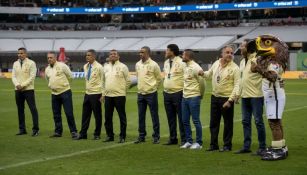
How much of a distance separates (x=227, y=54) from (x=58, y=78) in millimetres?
4857

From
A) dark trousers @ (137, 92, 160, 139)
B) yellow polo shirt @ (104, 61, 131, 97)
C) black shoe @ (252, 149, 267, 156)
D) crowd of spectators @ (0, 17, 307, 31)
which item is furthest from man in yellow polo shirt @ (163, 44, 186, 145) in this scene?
crowd of spectators @ (0, 17, 307, 31)

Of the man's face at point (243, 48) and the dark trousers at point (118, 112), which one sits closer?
the man's face at point (243, 48)

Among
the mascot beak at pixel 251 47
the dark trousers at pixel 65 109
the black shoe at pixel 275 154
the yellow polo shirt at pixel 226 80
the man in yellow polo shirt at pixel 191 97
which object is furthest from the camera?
the dark trousers at pixel 65 109

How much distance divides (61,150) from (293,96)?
61.1ft

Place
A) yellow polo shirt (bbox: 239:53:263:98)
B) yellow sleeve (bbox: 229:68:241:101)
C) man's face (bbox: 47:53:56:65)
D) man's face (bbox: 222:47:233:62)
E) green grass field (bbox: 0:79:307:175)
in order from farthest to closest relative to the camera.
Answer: man's face (bbox: 47:53:56:65) → man's face (bbox: 222:47:233:62) → yellow sleeve (bbox: 229:68:241:101) → yellow polo shirt (bbox: 239:53:263:98) → green grass field (bbox: 0:79:307:175)

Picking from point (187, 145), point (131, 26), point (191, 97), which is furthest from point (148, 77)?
point (131, 26)

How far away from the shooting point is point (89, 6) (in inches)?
3127

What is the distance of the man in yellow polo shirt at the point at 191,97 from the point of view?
41.0 ft

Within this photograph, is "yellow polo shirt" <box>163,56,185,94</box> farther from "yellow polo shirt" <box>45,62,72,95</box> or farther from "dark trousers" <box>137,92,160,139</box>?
"yellow polo shirt" <box>45,62,72,95</box>

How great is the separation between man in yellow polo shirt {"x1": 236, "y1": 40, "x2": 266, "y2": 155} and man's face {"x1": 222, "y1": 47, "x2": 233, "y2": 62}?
12.5 inches

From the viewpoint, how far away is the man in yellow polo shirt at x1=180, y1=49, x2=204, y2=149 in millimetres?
12492

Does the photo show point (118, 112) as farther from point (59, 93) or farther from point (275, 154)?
point (275, 154)

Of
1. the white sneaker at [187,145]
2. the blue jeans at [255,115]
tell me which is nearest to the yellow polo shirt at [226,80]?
the blue jeans at [255,115]

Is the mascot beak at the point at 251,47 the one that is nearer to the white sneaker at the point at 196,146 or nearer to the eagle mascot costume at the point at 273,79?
the eagle mascot costume at the point at 273,79
